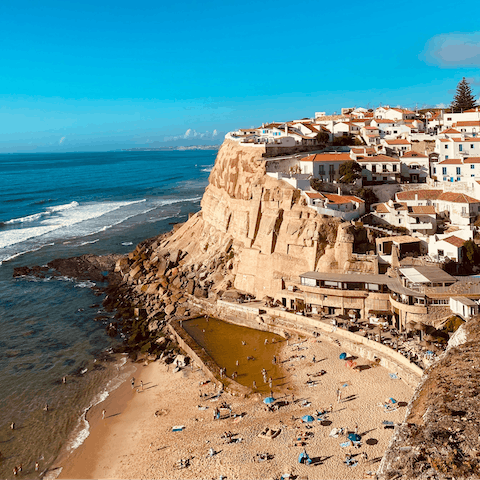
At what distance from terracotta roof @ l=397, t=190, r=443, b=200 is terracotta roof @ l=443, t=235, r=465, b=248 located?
6726mm

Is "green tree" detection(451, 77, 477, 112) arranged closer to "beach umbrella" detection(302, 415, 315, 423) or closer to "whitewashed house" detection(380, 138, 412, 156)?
"whitewashed house" detection(380, 138, 412, 156)

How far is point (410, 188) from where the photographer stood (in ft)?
135

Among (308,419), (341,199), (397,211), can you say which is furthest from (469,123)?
(308,419)

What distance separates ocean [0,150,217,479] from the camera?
24.5 m

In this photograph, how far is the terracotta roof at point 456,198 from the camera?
34.6 m

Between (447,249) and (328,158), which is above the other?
(328,158)

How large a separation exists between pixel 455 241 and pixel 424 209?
18.3 feet

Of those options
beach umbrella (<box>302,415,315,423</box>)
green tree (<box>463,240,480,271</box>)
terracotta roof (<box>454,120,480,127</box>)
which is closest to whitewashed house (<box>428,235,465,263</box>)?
green tree (<box>463,240,480,271</box>)

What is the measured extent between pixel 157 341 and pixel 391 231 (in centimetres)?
1943

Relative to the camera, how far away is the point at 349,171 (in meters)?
41.5

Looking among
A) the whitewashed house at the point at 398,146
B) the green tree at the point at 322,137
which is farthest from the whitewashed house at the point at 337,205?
the green tree at the point at 322,137

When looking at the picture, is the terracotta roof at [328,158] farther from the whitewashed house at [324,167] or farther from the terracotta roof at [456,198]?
the terracotta roof at [456,198]

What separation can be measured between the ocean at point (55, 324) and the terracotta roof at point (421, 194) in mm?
25874

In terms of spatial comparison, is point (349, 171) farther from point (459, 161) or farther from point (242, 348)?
point (242, 348)
